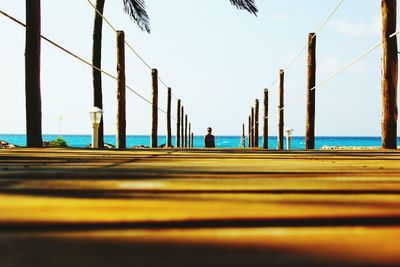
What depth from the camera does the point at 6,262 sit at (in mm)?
531

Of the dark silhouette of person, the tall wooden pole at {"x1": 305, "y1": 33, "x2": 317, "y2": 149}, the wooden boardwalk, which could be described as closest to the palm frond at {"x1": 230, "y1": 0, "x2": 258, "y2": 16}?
the tall wooden pole at {"x1": 305, "y1": 33, "x2": 317, "y2": 149}

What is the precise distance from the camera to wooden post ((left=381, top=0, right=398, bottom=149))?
545 cm

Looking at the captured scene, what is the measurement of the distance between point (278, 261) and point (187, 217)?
0.88ft

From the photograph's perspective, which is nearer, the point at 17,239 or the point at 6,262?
the point at 6,262

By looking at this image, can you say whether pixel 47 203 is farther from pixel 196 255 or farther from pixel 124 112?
pixel 124 112

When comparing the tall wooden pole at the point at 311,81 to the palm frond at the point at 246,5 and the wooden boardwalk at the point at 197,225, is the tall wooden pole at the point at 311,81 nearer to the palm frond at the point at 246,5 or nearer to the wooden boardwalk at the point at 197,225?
the palm frond at the point at 246,5

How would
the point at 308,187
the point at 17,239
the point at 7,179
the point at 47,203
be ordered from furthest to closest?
1. the point at 7,179
2. the point at 308,187
3. the point at 47,203
4. the point at 17,239

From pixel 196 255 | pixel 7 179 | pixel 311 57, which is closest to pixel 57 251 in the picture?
pixel 196 255

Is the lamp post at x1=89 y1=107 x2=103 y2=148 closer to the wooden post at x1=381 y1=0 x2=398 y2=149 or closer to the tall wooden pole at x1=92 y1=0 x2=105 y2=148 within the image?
the tall wooden pole at x1=92 y1=0 x2=105 y2=148

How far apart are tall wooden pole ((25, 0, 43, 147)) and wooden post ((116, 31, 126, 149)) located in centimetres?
289

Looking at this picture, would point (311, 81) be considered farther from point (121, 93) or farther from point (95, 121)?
point (95, 121)

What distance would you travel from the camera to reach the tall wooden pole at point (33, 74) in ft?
15.1

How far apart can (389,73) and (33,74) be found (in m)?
3.91

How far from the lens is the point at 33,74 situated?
15.1 feet
